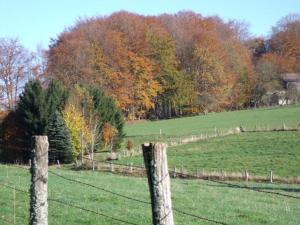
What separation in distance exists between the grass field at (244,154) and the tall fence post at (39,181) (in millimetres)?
28705

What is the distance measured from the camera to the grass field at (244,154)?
126ft

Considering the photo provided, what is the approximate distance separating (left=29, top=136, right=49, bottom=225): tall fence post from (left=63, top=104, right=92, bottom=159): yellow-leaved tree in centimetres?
3948

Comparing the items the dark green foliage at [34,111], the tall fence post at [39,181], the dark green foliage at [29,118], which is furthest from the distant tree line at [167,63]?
the tall fence post at [39,181]

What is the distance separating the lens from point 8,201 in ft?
47.6

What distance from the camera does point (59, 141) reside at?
46.6m

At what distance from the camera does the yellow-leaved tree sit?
47.9 metres

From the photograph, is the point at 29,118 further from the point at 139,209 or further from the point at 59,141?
the point at 139,209

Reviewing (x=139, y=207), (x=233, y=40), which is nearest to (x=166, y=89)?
(x=233, y=40)

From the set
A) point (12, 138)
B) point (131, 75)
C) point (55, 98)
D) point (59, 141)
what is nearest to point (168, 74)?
point (131, 75)

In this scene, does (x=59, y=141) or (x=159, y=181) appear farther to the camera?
(x=59, y=141)

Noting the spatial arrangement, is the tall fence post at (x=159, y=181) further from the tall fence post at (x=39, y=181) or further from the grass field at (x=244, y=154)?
the grass field at (x=244, y=154)

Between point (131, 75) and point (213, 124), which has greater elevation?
point (131, 75)

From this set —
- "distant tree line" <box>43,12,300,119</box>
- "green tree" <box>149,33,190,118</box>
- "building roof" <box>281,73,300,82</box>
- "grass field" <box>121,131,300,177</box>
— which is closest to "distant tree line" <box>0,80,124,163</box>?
"grass field" <box>121,131,300,177</box>

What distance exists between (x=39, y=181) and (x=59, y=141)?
39.9 m
